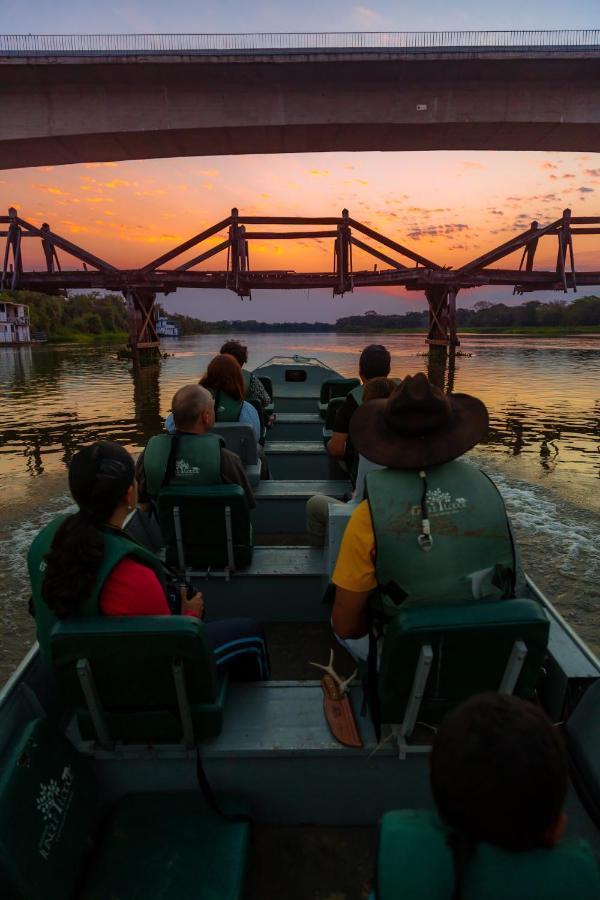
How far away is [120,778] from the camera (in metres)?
2.32

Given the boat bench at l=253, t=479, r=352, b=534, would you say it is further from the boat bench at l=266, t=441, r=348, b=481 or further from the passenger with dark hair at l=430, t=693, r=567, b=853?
the passenger with dark hair at l=430, t=693, r=567, b=853

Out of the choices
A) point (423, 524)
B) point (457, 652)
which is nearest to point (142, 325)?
point (423, 524)

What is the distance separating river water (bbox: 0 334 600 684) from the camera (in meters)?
5.33

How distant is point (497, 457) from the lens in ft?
36.1

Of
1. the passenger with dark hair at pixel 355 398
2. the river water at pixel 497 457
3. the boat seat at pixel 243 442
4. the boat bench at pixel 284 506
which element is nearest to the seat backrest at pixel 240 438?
the boat seat at pixel 243 442

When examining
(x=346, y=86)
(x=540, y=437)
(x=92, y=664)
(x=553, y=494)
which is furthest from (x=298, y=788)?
(x=346, y=86)

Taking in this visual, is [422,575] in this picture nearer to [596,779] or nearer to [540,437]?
[596,779]

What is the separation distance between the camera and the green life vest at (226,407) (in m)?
5.70

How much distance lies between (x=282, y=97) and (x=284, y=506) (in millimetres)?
28722

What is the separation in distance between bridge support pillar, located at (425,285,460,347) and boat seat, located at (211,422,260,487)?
39.2 m

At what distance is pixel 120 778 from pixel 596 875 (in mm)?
2000

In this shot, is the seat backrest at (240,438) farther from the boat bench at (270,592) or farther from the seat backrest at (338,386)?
the seat backrest at (338,386)

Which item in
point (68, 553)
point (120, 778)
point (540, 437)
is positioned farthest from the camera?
point (540, 437)

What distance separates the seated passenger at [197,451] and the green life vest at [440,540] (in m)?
1.79
